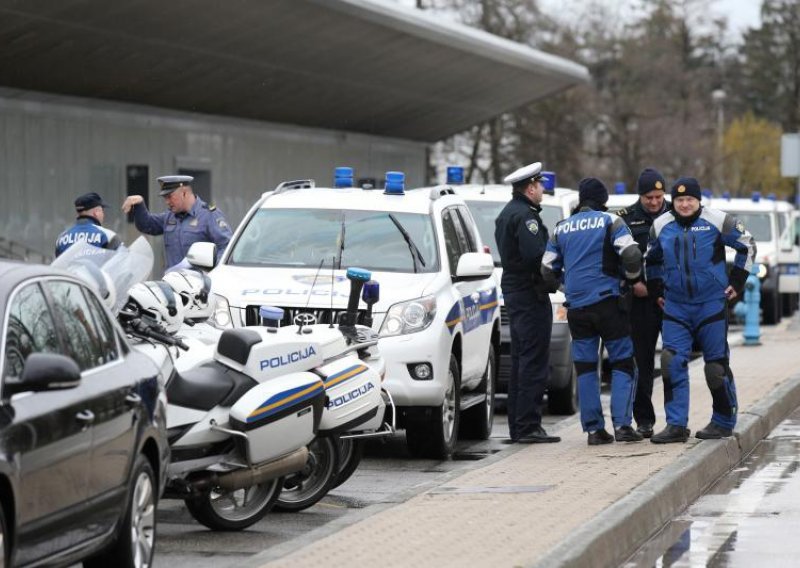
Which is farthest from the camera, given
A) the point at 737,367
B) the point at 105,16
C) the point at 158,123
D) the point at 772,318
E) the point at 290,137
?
the point at 290,137

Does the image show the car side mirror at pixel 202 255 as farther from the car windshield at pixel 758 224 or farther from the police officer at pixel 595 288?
the car windshield at pixel 758 224

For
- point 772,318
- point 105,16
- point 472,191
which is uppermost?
point 105,16

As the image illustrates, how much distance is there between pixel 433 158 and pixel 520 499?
5369 cm

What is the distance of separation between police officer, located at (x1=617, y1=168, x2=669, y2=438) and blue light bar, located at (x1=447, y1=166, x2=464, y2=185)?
4.38 metres

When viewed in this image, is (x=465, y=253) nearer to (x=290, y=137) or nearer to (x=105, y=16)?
(x=105, y=16)

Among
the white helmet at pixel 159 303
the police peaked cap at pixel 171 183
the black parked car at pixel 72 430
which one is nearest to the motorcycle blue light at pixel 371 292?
the white helmet at pixel 159 303

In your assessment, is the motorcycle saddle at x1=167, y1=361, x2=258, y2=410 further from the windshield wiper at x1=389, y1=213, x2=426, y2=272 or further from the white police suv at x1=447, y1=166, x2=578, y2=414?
the white police suv at x1=447, y1=166, x2=578, y2=414

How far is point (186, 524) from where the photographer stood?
32.0 feet

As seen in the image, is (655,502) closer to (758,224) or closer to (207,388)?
(207,388)

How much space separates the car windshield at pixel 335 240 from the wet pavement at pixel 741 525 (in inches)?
109

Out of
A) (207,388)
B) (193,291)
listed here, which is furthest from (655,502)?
(193,291)

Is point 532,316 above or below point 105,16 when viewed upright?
below

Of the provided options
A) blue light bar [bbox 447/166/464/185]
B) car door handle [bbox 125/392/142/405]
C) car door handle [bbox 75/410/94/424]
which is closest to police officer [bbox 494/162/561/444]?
blue light bar [bbox 447/166/464/185]

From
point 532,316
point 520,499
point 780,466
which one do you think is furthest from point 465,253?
point 520,499
